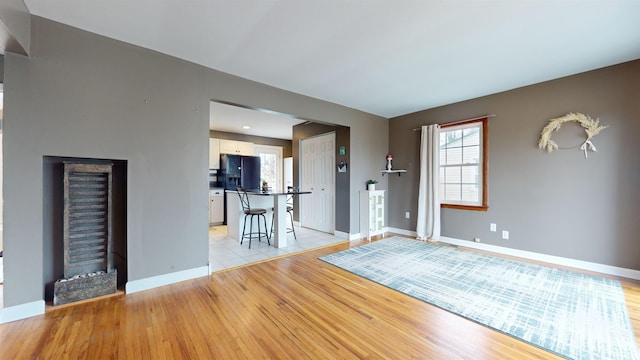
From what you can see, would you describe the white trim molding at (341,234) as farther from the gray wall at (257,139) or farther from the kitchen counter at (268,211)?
the gray wall at (257,139)

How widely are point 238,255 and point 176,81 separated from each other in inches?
95.9

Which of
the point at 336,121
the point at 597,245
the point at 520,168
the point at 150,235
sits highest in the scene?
the point at 336,121

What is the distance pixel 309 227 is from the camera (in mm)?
5629

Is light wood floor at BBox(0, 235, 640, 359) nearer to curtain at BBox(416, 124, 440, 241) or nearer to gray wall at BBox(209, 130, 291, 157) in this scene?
curtain at BBox(416, 124, 440, 241)

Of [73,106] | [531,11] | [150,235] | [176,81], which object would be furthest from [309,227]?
[531,11]

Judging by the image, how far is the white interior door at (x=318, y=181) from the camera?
5094 millimetres

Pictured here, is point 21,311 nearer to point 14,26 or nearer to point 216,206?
point 14,26

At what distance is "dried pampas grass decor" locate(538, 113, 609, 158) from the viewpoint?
3.04 m

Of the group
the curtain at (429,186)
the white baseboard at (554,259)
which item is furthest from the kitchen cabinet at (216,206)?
the white baseboard at (554,259)

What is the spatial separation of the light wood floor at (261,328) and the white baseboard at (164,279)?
0.10 metres

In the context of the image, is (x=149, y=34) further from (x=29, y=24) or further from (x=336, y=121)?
(x=336, y=121)

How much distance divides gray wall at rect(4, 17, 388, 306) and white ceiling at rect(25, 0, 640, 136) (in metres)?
0.22

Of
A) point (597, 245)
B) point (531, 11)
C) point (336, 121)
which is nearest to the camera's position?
point (531, 11)

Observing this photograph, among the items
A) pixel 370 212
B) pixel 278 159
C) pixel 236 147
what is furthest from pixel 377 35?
pixel 278 159
